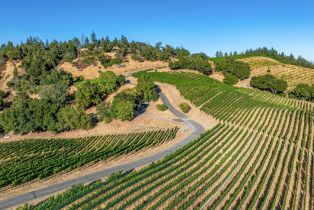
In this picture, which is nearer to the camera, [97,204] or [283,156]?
[97,204]

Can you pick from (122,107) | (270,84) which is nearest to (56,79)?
(122,107)

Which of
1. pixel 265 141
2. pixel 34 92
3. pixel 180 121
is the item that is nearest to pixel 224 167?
pixel 265 141

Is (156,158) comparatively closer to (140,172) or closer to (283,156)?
(140,172)

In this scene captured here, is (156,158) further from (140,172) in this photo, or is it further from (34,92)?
(34,92)

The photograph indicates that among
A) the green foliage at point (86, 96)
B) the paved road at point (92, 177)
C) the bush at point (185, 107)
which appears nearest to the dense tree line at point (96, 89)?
the green foliage at point (86, 96)

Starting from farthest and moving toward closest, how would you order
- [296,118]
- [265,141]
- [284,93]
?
[284,93] < [296,118] < [265,141]

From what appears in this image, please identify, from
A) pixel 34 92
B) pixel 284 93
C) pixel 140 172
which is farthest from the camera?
pixel 284 93

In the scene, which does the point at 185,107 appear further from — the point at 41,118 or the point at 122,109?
the point at 41,118

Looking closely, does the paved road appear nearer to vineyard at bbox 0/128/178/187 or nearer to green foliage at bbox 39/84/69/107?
vineyard at bbox 0/128/178/187
